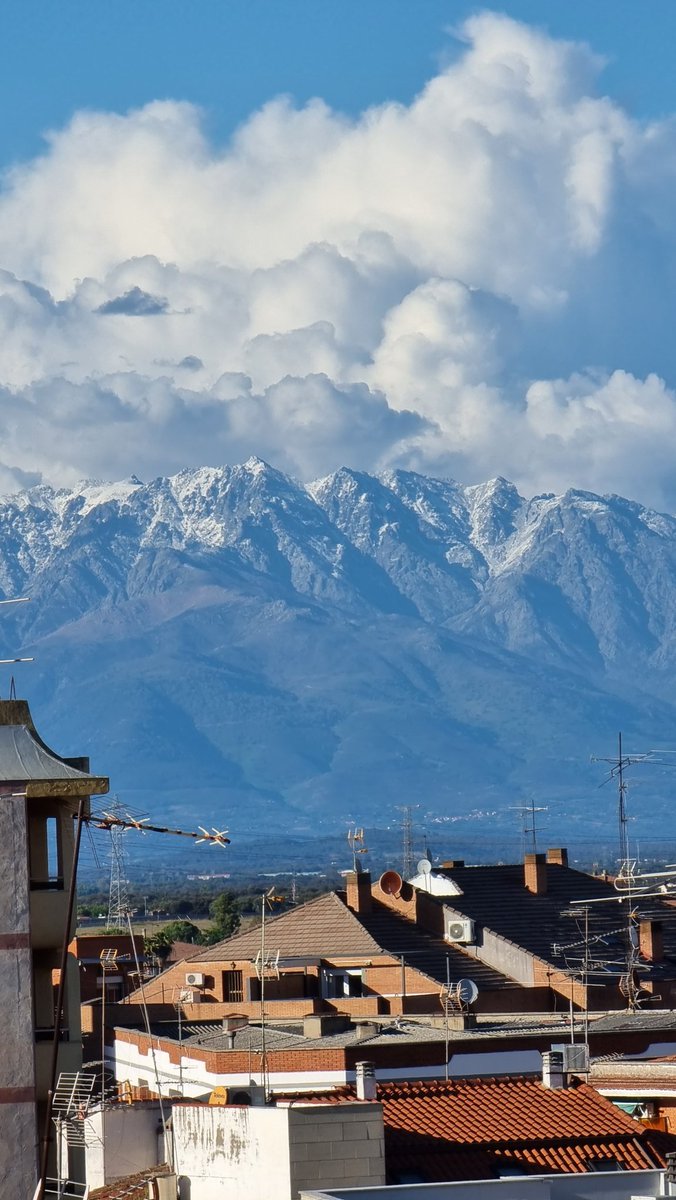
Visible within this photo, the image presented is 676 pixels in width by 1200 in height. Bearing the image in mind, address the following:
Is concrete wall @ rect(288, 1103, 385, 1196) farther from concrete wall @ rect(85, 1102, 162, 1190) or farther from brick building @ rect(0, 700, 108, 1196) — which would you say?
concrete wall @ rect(85, 1102, 162, 1190)

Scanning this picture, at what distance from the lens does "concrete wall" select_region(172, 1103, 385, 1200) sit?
86.9ft

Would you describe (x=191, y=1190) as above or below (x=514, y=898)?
below

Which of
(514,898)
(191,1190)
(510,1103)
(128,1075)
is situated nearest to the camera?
(191,1190)

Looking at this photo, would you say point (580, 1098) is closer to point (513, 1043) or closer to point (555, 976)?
point (513, 1043)

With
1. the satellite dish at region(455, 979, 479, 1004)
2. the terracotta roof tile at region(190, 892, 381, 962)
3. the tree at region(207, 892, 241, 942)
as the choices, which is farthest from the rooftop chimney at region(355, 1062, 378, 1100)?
the tree at region(207, 892, 241, 942)

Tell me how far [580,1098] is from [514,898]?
137 ft

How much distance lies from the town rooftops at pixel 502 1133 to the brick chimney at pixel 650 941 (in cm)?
3796

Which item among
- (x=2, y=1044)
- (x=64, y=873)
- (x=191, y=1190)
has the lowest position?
(x=191, y=1190)

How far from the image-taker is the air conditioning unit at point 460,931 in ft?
226

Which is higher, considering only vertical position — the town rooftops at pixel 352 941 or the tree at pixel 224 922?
the tree at pixel 224 922

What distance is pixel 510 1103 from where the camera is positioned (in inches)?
1238

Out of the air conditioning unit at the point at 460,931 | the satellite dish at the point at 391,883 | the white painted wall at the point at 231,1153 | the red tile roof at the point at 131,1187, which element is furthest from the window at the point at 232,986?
the white painted wall at the point at 231,1153

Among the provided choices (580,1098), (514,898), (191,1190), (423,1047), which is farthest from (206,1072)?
(514,898)

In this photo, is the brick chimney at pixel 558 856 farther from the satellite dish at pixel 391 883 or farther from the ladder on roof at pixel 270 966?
the ladder on roof at pixel 270 966
